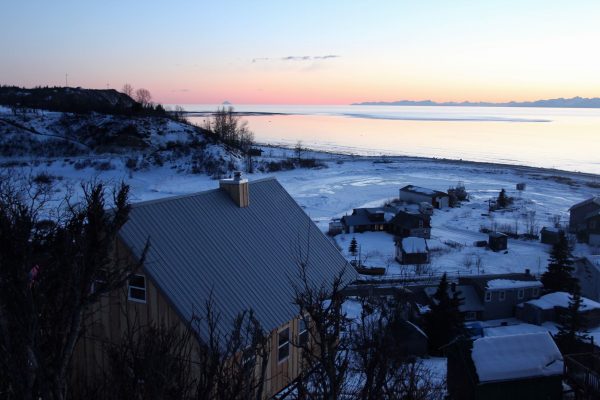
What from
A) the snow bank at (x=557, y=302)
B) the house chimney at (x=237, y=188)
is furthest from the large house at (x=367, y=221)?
the house chimney at (x=237, y=188)

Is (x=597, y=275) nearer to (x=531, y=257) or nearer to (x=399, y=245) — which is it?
(x=531, y=257)

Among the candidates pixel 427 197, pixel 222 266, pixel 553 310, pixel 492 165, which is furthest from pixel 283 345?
pixel 492 165

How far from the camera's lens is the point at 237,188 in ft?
46.0

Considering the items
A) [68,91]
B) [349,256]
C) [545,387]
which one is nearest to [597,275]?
[349,256]

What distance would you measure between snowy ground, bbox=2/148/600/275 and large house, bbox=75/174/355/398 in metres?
21.1

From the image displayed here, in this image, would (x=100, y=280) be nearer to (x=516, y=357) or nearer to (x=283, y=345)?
(x=283, y=345)

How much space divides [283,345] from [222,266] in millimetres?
2587

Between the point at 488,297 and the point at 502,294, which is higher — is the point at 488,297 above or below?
below

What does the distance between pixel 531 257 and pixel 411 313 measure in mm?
17171

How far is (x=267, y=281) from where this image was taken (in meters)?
12.5

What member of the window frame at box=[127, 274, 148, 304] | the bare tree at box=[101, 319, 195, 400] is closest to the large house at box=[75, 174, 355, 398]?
the window frame at box=[127, 274, 148, 304]

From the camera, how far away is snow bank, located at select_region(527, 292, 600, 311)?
25977 mm

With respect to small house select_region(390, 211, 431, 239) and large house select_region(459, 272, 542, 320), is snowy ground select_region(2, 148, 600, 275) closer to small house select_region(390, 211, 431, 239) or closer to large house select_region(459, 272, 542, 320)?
small house select_region(390, 211, 431, 239)

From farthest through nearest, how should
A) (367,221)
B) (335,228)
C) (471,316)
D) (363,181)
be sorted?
(363,181)
(367,221)
(335,228)
(471,316)
